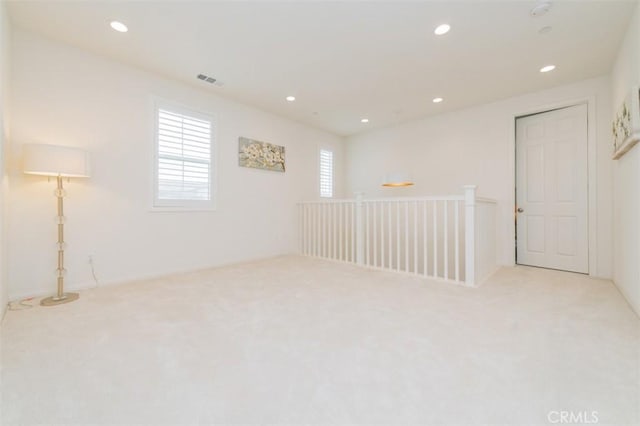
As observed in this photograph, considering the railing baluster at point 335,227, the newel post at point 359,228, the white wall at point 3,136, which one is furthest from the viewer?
the railing baluster at point 335,227

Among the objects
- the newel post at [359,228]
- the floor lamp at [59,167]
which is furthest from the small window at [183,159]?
the newel post at [359,228]

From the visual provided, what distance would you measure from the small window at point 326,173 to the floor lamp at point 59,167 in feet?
12.6

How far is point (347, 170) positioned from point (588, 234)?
13.3 ft

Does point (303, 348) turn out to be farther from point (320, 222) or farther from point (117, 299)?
point (320, 222)

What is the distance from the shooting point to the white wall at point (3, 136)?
2.02 metres

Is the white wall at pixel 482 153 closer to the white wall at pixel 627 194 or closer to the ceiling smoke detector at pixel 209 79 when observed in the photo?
the white wall at pixel 627 194

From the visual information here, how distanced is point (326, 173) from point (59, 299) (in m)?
4.44

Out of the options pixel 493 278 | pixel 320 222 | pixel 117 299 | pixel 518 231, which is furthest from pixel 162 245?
pixel 518 231

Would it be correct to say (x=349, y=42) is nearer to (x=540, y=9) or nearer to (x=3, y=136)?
(x=540, y=9)

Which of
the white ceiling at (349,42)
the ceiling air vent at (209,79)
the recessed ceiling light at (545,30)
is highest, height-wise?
the ceiling air vent at (209,79)

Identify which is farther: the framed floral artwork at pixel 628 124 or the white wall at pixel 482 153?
the white wall at pixel 482 153

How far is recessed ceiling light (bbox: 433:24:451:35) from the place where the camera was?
234cm

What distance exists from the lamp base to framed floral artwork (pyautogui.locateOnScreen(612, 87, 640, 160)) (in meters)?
4.99

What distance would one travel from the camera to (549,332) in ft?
5.74
